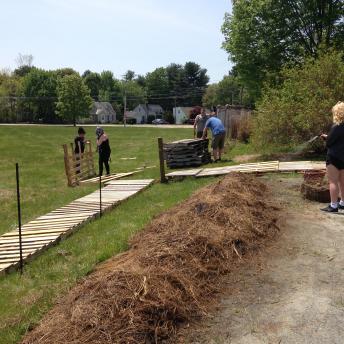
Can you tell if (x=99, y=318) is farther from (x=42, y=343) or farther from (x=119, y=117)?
(x=119, y=117)

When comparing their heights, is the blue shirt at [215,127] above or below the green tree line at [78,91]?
below

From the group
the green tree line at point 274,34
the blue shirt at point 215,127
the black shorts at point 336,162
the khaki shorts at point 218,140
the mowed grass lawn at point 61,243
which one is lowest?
the mowed grass lawn at point 61,243

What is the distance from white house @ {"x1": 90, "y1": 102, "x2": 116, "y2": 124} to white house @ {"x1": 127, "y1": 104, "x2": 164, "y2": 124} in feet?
15.7

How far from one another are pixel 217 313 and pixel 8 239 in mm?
4617

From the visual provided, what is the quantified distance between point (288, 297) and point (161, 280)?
1194 millimetres

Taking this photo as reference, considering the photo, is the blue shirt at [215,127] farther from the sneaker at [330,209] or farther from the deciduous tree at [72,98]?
the deciduous tree at [72,98]

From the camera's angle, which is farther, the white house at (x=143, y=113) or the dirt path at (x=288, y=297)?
the white house at (x=143, y=113)

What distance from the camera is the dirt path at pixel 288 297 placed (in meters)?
4.02

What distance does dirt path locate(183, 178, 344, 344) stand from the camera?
402cm

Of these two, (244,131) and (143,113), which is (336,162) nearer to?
(244,131)

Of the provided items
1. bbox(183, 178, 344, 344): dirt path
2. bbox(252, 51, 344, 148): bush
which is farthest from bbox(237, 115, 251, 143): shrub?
bbox(183, 178, 344, 344): dirt path

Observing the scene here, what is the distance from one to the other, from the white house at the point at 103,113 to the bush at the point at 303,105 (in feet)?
348

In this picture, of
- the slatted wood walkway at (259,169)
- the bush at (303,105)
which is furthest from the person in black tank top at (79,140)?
the bush at (303,105)

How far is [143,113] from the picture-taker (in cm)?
13200
